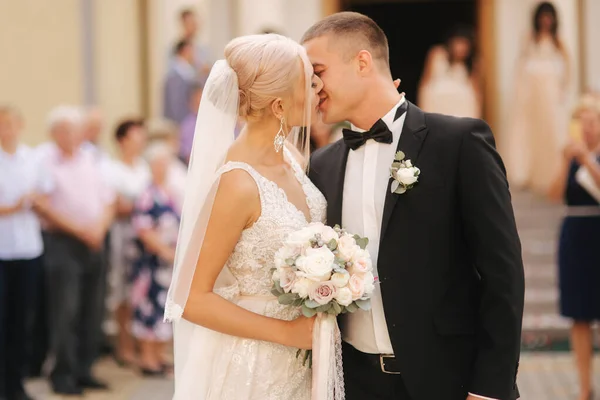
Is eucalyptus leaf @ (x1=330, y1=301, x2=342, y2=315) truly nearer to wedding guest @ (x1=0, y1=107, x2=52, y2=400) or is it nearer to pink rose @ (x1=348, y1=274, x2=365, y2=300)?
pink rose @ (x1=348, y1=274, x2=365, y2=300)

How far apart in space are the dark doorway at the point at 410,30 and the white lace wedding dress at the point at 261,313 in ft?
51.5

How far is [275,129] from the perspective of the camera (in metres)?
3.52

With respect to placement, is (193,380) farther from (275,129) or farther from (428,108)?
(428,108)

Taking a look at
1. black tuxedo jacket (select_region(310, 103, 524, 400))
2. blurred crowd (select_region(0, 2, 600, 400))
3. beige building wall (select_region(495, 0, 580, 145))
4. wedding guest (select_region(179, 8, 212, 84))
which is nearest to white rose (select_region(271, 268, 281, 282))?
black tuxedo jacket (select_region(310, 103, 524, 400))

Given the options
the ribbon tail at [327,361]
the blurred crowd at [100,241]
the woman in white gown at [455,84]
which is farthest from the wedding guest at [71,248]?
the woman in white gown at [455,84]

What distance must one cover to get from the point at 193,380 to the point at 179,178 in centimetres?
519

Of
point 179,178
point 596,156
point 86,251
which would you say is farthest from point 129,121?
point 596,156

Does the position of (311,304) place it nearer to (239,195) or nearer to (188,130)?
(239,195)

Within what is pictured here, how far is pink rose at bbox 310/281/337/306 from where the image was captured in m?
3.07

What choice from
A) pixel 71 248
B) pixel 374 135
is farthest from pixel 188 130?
pixel 374 135

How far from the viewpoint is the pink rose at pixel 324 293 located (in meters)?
3.07

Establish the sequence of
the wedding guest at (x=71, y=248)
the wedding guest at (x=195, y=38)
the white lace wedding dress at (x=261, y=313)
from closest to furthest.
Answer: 1. the white lace wedding dress at (x=261, y=313)
2. the wedding guest at (x=71, y=248)
3. the wedding guest at (x=195, y=38)

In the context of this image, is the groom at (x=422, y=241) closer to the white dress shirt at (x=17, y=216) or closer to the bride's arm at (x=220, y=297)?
the bride's arm at (x=220, y=297)

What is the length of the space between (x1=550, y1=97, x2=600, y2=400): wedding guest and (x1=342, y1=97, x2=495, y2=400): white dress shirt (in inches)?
159
